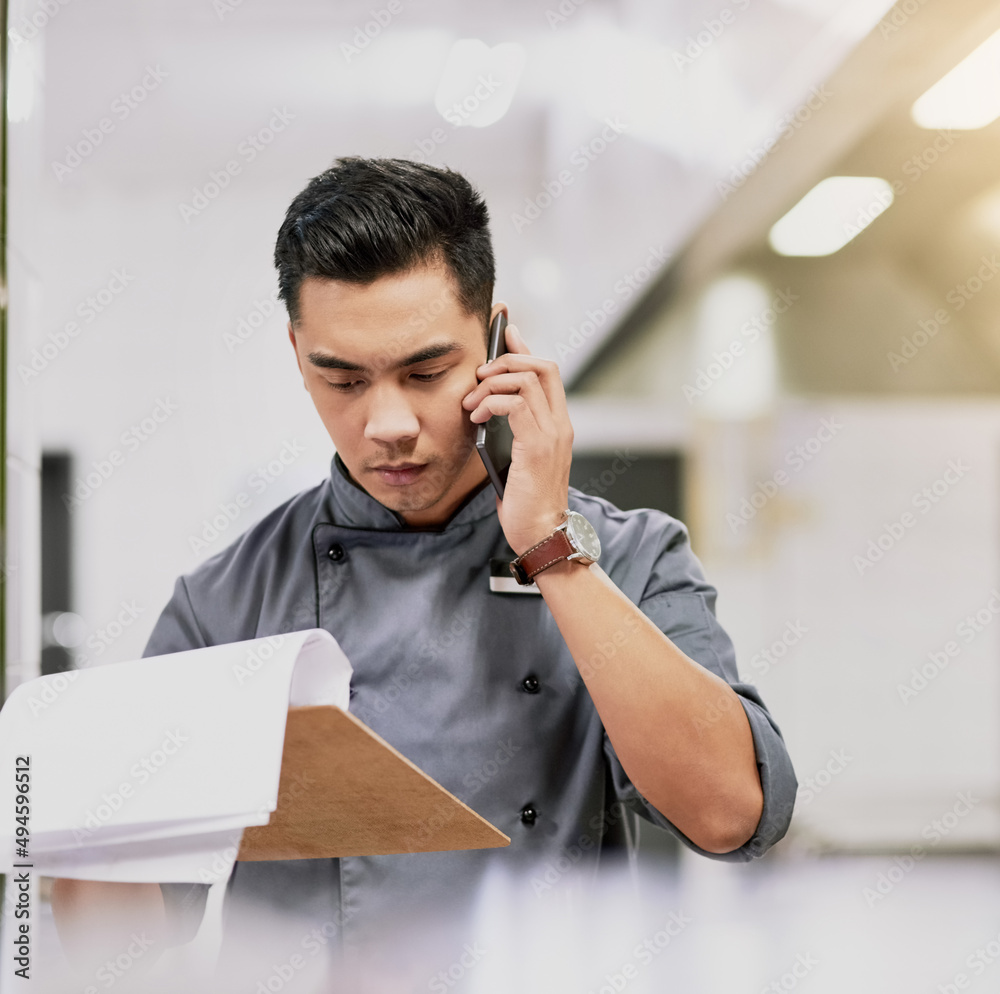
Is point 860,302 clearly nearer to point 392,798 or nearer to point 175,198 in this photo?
point 175,198

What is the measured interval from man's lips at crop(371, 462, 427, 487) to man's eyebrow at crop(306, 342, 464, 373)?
7 cm

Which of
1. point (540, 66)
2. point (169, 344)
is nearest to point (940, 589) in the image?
point (540, 66)

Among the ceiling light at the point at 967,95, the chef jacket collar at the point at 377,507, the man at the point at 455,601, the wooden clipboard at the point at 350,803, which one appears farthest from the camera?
the ceiling light at the point at 967,95

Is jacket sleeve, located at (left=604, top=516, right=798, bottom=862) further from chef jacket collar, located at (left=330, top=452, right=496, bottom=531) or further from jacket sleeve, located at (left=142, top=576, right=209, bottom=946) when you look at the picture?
jacket sleeve, located at (left=142, top=576, right=209, bottom=946)

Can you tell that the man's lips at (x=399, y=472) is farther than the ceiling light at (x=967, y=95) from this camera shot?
No

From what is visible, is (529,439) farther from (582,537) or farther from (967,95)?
(967,95)

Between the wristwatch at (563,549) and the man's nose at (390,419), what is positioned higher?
the man's nose at (390,419)

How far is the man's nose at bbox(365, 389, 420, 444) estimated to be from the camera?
2.31 feet

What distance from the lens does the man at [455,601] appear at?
673 mm

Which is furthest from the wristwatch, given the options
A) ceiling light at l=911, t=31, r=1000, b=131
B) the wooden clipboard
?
ceiling light at l=911, t=31, r=1000, b=131

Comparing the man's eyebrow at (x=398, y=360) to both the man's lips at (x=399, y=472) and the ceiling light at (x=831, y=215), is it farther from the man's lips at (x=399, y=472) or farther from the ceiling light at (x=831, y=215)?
the ceiling light at (x=831, y=215)

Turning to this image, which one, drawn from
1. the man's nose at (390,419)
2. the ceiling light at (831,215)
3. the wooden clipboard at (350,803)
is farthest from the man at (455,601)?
the ceiling light at (831,215)

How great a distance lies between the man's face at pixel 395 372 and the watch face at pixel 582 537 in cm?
11

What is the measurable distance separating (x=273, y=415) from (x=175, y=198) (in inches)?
24.8
